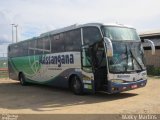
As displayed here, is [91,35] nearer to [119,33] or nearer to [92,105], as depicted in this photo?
[119,33]

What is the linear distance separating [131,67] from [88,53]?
6.42 feet

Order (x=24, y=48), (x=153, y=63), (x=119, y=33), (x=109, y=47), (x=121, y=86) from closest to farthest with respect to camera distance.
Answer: (x=109, y=47) → (x=121, y=86) → (x=119, y=33) → (x=24, y=48) → (x=153, y=63)

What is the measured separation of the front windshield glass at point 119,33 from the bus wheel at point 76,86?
111 inches

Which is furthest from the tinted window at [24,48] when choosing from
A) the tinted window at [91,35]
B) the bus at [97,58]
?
the tinted window at [91,35]

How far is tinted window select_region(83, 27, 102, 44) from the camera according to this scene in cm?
1398

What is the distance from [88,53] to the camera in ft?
47.4

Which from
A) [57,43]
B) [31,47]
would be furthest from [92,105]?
[31,47]

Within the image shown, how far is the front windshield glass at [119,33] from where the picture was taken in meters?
13.8

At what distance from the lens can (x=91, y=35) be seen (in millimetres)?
14344

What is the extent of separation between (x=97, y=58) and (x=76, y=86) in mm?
2039

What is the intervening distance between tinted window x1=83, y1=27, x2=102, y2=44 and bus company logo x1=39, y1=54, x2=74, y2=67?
1.35 metres

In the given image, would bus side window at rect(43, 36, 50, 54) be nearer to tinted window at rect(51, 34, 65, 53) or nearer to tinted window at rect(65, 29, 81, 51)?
tinted window at rect(51, 34, 65, 53)

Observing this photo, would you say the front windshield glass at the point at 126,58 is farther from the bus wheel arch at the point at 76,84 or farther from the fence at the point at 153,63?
the fence at the point at 153,63

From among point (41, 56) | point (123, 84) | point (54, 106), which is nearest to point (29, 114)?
point (54, 106)
